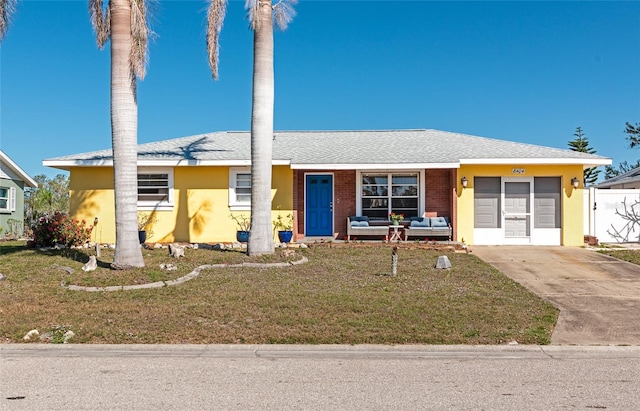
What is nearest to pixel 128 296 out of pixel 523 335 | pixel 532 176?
pixel 523 335

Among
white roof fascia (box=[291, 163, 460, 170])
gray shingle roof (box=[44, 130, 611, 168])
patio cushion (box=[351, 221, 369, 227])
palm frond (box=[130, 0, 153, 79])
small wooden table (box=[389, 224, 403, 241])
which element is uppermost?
palm frond (box=[130, 0, 153, 79])

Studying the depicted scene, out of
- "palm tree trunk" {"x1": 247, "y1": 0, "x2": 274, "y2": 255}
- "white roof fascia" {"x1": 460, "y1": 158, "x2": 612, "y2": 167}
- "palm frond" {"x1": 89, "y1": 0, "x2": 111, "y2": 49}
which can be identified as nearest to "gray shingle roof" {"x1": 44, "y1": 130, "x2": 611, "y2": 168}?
"white roof fascia" {"x1": 460, "y1": 158, "x2": 612, "y2": 167}

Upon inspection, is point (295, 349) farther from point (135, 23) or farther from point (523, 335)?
point (135, 23)

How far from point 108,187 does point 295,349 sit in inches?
532

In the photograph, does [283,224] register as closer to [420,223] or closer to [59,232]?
[420,223]

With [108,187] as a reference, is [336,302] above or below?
below

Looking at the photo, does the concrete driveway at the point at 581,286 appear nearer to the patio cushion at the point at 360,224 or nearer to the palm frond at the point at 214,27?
the patio cushion at the point at 360,224

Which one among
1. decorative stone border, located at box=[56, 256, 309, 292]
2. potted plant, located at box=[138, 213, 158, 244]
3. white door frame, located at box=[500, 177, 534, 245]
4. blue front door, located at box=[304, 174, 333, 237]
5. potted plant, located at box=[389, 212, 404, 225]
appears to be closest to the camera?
decorative stone border, located at box=[56, 256, 309, 292]

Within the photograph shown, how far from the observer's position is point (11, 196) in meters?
24.9

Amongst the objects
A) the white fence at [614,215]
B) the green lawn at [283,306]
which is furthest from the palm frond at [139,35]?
the white fence at [614,215]

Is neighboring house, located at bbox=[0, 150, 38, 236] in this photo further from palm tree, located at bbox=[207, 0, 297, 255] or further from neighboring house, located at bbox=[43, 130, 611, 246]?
palm tree, located at bbox=[207, 0, 297, 255]

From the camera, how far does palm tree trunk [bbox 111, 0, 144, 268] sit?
10.9 metres

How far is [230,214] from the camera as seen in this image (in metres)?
17.4

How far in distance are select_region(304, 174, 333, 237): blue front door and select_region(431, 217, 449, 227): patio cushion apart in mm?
3476
